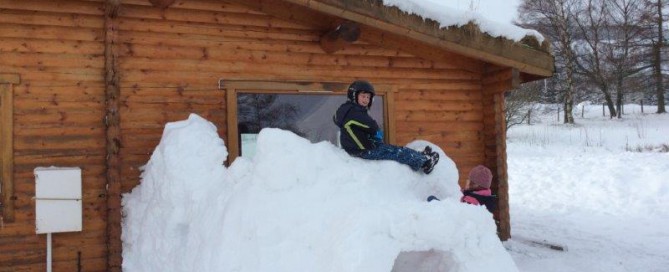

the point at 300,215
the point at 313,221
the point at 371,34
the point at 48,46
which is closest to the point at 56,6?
the point at 48,46

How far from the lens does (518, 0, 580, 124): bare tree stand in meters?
24.5

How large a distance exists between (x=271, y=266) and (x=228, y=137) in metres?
3.00

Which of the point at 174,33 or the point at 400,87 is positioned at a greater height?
the point at 174,33

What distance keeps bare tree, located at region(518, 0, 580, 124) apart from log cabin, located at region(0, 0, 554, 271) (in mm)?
18944

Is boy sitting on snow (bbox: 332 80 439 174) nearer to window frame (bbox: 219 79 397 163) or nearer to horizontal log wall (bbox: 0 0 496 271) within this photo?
window frame (bbox: 219 79 397 163)

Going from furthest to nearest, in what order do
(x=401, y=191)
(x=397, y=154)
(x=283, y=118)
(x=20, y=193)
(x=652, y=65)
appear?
1. (x=652, y=65)
2. (x=283, y=118)
3. (x=20, y=193)
4. (x=397, y=154)
5. (x=401, y=191)

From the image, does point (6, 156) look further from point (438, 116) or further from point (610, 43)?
point (610, 43)

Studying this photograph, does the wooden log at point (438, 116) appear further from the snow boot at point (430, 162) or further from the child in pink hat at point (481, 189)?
the snow boot at point (430, 162)

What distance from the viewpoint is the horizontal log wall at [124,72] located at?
5.79 metres

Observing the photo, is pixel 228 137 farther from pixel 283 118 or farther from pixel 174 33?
pixel 174 33

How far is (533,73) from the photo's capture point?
712cm

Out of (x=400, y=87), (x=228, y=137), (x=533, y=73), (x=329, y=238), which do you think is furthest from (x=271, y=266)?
(x=533, y=73)

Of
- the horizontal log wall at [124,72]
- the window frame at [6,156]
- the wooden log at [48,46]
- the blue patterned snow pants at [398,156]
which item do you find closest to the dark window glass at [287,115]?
the horizontal log wall at [124,72]

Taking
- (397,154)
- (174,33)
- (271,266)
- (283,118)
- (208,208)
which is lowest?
(271,266)
